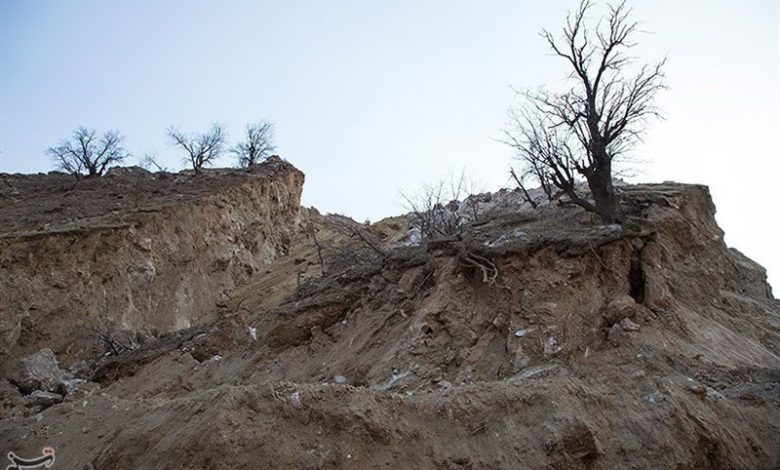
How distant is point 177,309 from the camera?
19125 millimetres

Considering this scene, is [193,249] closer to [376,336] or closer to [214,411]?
[376,336]

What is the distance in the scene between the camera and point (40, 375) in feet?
44.8

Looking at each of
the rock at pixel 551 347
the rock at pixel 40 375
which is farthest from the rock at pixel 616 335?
the rock at pixel 40 375

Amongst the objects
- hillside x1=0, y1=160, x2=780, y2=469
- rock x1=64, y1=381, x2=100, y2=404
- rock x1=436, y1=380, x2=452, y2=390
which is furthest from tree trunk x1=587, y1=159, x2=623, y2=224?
rock x1=64, y1=381, x2=100, y2=404

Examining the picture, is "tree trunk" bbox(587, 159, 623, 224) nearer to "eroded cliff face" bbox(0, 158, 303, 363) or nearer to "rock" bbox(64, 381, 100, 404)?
"rock" bbox(64, 381, 100, 404)

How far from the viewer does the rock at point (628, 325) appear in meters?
9.05

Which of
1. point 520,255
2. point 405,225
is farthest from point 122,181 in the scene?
point 520,255

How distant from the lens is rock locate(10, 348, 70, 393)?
13.2m

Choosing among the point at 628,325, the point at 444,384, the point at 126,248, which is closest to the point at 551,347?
the point at 628,325

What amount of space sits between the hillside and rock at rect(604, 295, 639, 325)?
0.03m

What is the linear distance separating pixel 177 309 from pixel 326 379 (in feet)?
34.3

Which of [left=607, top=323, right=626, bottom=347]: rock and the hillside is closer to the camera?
the hillside

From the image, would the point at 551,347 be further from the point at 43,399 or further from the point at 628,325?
the point at 43,399

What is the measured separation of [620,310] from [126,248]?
573 inches
